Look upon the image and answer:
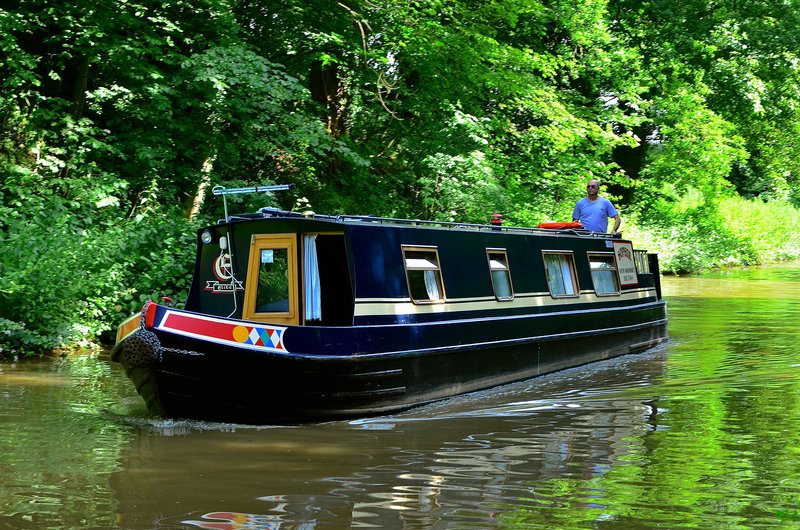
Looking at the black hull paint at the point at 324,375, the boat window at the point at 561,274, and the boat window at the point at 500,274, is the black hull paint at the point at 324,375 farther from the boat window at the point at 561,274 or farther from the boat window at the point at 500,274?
Result: the boat window at the point at 561,274

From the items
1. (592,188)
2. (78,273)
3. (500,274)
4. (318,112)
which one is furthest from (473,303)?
(318,112)

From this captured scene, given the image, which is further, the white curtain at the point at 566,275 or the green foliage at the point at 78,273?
the white curtain at the point at 566,275

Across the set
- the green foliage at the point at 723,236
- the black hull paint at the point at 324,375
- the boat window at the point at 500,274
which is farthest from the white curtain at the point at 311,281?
the green foliage at the point at 723,236

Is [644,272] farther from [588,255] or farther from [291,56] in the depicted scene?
[291,56]

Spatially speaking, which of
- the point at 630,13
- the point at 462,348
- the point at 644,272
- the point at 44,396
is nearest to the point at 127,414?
the point at 44,396

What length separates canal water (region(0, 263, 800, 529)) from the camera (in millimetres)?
5461

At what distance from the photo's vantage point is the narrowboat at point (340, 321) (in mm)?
7738

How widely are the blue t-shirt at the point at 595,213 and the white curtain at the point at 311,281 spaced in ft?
20.5

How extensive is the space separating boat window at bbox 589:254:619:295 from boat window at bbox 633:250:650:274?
3.13 feet

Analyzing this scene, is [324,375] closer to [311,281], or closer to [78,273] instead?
[311,281]

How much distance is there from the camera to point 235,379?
7793 mm

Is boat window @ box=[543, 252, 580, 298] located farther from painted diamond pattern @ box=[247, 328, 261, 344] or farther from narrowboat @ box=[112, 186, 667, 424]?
painted diamond pattern @ box=[247, 328, 261, 344]

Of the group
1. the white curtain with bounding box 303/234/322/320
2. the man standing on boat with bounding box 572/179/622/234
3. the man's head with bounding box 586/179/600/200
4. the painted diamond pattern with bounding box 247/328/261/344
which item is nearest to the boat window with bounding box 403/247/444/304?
the white curtain with bounding box 303/234/322/320

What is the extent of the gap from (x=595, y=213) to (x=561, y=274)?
1.72m
